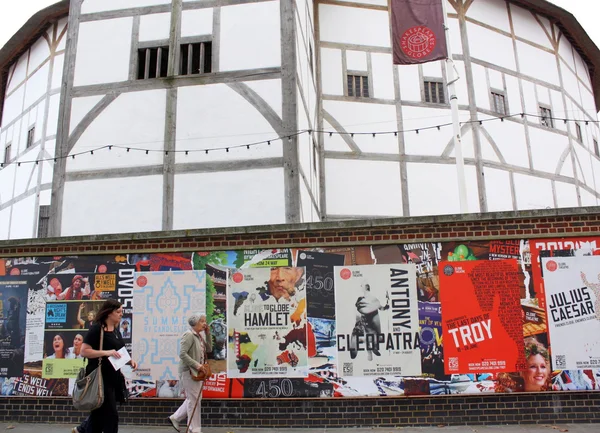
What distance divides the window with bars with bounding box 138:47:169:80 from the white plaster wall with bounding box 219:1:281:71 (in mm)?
1435

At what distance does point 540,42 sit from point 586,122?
11.1 ft

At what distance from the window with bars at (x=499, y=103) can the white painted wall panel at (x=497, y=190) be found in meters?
2.04

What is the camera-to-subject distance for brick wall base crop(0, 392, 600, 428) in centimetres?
716

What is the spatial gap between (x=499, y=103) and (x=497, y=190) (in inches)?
118

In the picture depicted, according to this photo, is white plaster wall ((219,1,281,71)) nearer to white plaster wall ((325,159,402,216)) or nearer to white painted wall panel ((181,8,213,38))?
white painted wall panel ((181,8,213,38))

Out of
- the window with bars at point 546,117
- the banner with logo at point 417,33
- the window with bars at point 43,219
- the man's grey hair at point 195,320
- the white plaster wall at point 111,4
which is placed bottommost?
the man's grey hair at point 195,320

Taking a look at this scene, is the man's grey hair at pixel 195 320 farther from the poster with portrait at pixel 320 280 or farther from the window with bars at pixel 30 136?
Result: the window with bars at pixel 30 136

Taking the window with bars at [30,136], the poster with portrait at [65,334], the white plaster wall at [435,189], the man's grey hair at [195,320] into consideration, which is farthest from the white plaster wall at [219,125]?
the window with bars at [30,136]

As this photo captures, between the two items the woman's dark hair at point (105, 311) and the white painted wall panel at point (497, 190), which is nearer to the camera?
the woman's dark hair at point (105, 311)

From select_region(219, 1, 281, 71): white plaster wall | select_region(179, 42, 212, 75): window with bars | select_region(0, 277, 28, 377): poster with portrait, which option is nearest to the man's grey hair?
select_region(0, 277, 28, 377): poster with portrait

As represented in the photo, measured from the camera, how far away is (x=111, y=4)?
14047mm

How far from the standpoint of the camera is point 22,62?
21.2 metres

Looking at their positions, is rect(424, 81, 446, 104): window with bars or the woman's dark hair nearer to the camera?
the woman's dark hair

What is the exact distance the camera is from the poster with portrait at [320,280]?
749cm
